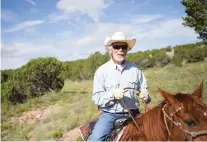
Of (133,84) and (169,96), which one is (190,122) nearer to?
(169,96)

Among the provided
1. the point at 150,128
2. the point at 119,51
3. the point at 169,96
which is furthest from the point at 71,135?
the point at 169,96

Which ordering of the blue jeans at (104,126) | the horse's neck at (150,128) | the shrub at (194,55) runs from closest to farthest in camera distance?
the horse's neck at (150,128), the blue jeans at (104,126), the shrub at (194,55)

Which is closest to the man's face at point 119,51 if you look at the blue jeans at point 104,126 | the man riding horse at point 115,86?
the man riding horse at point 115,86

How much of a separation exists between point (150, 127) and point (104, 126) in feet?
2.69

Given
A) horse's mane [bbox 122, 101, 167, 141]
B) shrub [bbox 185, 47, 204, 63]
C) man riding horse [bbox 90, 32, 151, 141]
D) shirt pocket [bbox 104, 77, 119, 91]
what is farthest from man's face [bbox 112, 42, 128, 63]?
shrub [bbox 185, 47, 204, 63]

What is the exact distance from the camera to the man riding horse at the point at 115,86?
3.72 m

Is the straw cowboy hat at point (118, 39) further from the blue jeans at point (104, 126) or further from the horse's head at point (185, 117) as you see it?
the horse's head at point (185, 117)

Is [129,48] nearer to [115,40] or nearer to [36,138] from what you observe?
[115,40]

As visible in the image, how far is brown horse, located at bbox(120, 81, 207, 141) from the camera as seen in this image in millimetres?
2532

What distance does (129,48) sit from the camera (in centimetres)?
423

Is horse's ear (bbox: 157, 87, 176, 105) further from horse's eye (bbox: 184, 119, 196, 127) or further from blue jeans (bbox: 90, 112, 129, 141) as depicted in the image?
blue jeans (bbox: 90, 112, 129, 141)

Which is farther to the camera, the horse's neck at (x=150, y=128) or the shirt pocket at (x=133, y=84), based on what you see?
the shirt pocket at (x=133, y=84)

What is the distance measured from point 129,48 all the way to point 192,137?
2018mm

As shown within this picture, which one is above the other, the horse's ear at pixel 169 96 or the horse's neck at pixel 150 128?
the horse's ear at pixel 169 96
